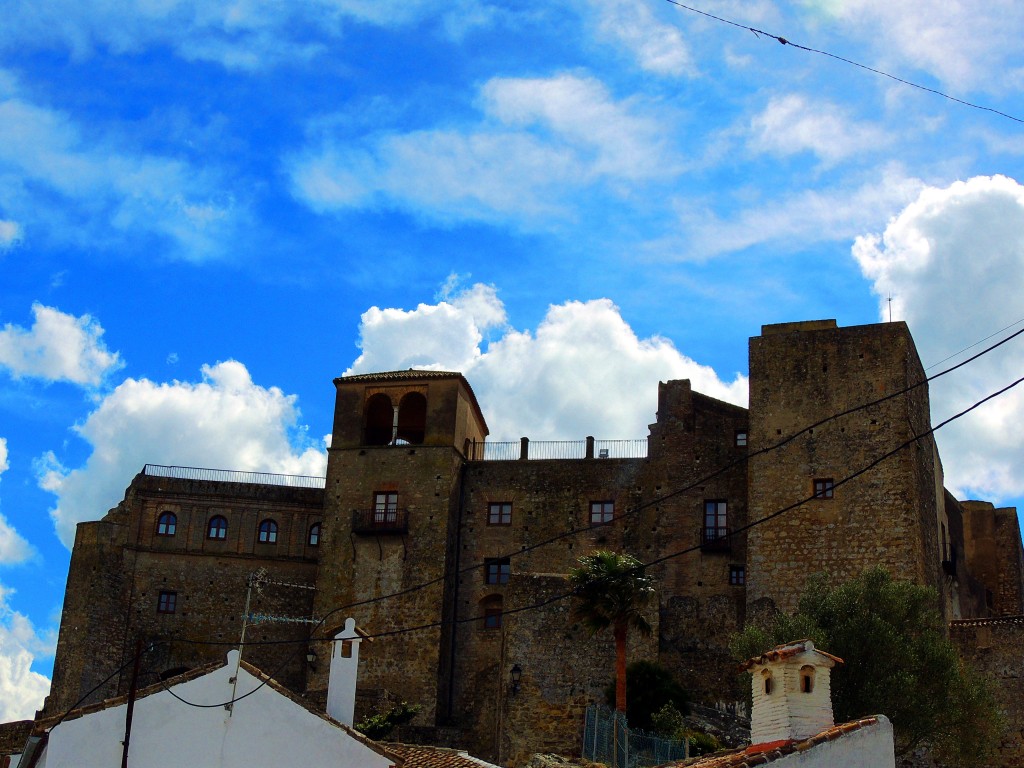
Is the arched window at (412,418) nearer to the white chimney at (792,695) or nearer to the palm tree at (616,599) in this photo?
the palm tree at (616,599)

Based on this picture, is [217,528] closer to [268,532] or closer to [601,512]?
[268,532]

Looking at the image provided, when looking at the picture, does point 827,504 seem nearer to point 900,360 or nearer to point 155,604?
point 900,360

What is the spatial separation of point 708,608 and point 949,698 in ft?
32.0

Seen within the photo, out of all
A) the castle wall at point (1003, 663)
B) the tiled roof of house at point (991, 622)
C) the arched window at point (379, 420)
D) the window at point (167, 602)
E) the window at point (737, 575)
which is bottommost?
the castle wall at point (1003, 663)

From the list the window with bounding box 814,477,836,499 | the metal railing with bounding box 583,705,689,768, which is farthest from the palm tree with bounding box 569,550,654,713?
the window with bounding box 814,477,836,499

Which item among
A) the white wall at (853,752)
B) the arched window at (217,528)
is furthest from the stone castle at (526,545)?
the white wall at (853,752)

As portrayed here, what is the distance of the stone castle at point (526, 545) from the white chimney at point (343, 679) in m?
12.2

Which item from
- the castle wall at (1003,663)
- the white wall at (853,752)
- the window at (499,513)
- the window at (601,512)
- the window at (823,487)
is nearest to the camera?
the white wall at (853,752)

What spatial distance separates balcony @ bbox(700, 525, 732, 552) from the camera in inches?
1658

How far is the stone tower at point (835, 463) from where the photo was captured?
37812 millimetres

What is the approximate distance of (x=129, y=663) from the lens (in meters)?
44.2

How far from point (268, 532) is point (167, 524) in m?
3.60

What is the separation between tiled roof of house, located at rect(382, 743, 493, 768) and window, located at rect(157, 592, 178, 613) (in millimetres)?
23423

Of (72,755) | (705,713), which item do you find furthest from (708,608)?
(72,755)
